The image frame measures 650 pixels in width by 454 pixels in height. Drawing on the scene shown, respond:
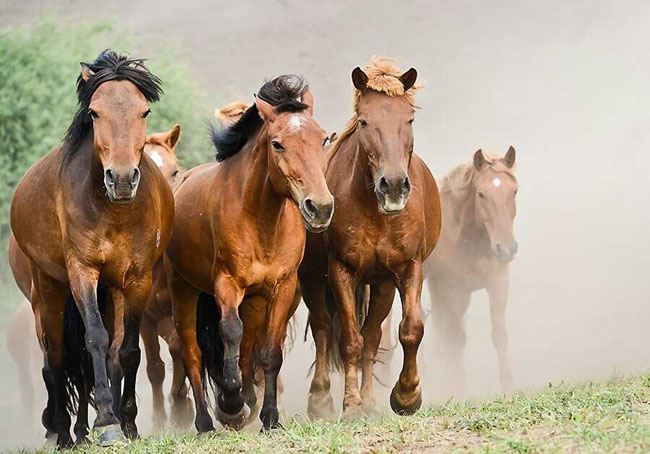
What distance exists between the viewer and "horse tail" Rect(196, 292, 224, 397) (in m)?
8.78

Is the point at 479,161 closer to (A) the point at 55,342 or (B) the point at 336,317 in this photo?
(B) the point at 336,317

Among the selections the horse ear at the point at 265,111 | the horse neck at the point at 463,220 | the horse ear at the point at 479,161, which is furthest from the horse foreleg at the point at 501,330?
the horse ear at the point at 265,111

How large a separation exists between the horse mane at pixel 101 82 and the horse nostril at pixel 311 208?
4.25 feet

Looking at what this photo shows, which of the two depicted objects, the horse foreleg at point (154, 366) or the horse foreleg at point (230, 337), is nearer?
the horse foreleg at point (230, 337)

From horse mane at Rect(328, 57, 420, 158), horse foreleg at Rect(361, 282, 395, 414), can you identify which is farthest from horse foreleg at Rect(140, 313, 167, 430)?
horse mane at Rect(328, 57, 420, 158)

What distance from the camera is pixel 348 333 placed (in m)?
7.93

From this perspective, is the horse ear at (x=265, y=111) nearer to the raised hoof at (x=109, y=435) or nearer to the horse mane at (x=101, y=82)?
the horse mane at (x=101, y=82)

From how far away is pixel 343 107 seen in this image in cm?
2653

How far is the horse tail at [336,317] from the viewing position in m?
9.08

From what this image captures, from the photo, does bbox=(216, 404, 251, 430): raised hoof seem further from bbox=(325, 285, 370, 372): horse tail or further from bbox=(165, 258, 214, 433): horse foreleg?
bbox=(325, 285, 370, 372): horse tail

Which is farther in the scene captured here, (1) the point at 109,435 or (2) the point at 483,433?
(1) the point at 109,435

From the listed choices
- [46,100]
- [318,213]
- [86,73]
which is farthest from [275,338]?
[46,100]

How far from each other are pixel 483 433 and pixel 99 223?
2.72 metres

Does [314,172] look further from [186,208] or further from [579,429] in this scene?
[579,429]
